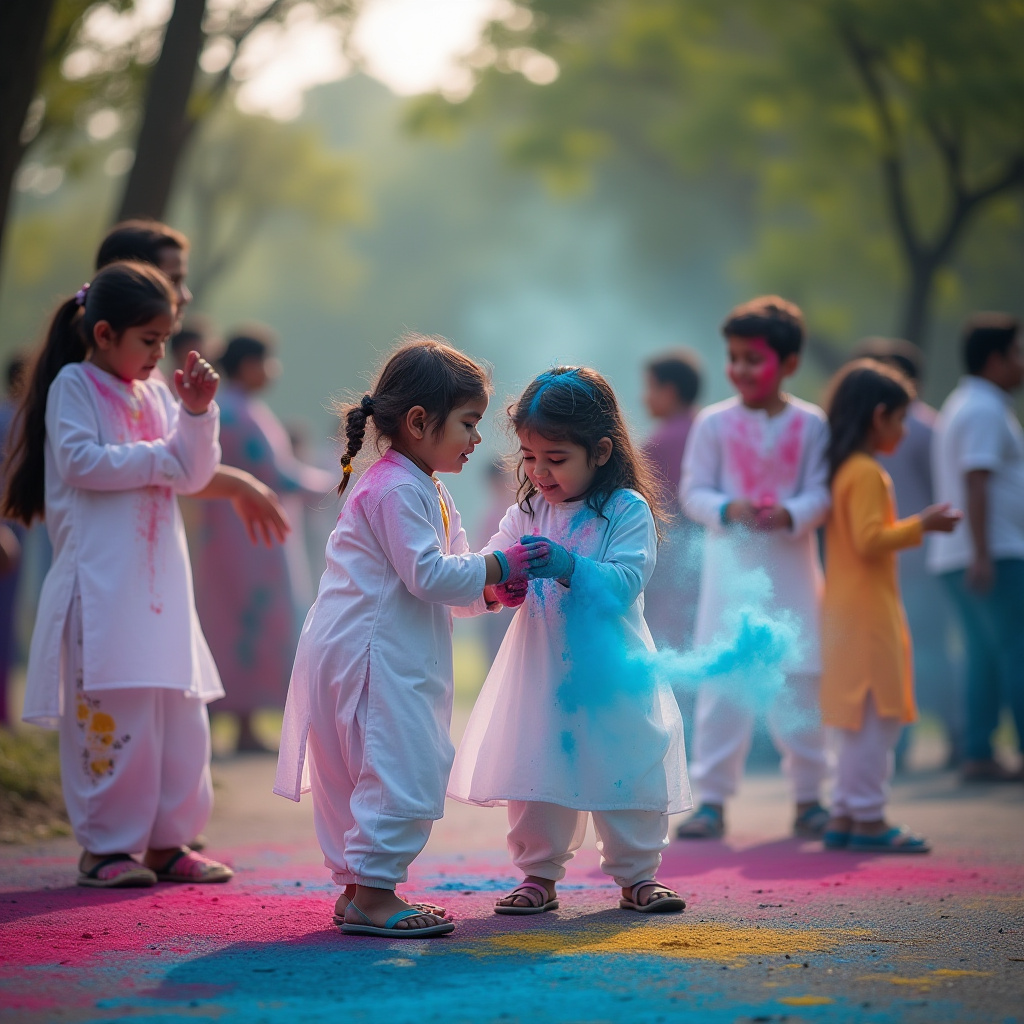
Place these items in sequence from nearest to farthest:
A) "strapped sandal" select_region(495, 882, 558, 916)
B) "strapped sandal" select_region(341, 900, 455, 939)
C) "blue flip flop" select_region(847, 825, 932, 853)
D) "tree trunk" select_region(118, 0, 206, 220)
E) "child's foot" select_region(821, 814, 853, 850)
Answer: "strapped sandal" select_region(341, 900, 455, 939) → "strapped sandal" select_region(495, 882, 558, 916) → "blue flip flop" select_region(847, 825, 932, 853) → "child's foot" select_region(821, 814, 853, 850) → "tree trunk" select_region(118, 0, 206, 220)

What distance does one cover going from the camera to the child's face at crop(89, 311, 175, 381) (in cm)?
458

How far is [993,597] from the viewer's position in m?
7.63

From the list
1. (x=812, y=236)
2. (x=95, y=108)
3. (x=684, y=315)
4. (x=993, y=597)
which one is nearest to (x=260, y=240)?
(x=684, y=315)

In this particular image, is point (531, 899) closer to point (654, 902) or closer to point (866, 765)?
point (654, 902)

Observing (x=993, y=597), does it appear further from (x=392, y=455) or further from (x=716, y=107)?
(x=716, y=107)

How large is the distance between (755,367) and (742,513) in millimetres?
731

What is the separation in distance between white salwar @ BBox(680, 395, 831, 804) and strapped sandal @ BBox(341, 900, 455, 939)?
232 centimetres

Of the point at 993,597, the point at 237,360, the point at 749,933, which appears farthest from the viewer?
the point at 237,360

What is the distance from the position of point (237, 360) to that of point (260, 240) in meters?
39.2

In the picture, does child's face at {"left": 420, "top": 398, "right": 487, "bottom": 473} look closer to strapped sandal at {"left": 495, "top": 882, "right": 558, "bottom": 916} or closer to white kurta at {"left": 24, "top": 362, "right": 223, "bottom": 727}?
white kurta at {"left": 24, "top": 362, "right": 223, "bottom": 727}

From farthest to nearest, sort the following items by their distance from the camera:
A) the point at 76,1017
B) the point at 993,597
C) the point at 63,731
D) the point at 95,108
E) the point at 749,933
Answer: the point at 95,108, the point at 993,597, the point at 63,731, the point at 749,933, the point at 76,1017

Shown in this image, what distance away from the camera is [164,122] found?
7324mm

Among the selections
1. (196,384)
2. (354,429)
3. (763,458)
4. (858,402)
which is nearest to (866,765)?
(763,458)

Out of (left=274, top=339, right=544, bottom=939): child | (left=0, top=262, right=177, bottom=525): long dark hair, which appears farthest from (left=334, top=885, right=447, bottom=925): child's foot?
(left=0, top=262, right=177, bottom=525): long dark hair
